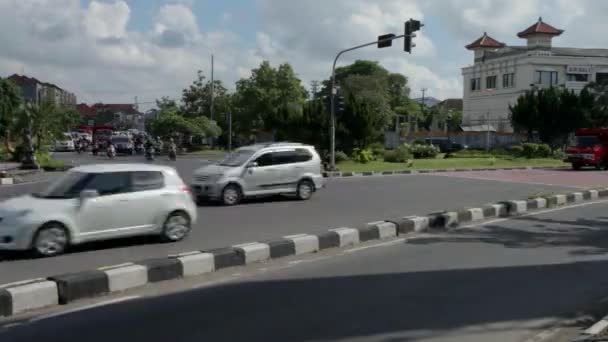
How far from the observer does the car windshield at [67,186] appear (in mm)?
9961

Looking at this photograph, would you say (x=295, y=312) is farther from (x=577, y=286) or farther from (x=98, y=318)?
(x=577, y=286)

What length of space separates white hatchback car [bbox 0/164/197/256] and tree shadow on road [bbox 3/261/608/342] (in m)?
3.02

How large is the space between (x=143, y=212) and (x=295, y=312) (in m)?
4.78

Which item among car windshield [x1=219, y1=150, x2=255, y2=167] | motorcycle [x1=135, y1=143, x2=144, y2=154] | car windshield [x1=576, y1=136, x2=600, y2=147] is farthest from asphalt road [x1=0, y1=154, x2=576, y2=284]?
motorcycle [x1=135, y1=143, x2=144, y2=154]

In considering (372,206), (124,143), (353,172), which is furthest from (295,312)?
(124,143)

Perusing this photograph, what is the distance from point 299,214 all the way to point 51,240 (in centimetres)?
686

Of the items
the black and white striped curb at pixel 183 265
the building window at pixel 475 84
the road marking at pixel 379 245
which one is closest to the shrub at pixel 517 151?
the building window at pixel 475 84

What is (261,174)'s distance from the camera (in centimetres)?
1780

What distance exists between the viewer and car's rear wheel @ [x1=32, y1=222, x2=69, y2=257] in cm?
937

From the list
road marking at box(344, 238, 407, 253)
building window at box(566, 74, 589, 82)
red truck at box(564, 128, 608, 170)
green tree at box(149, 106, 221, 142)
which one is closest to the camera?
road marking at box(344, 238, 407, 253)

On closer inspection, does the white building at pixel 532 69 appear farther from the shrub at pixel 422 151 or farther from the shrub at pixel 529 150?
the shrub at pixel 422 151

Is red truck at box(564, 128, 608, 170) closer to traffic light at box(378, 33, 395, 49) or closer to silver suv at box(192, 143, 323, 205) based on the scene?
traffic light at box(378, 33, 395, 49)

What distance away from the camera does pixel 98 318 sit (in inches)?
251

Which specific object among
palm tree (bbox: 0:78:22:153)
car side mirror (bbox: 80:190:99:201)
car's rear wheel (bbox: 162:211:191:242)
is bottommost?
car's rear wheel (bbox: 162:211:191:242)
